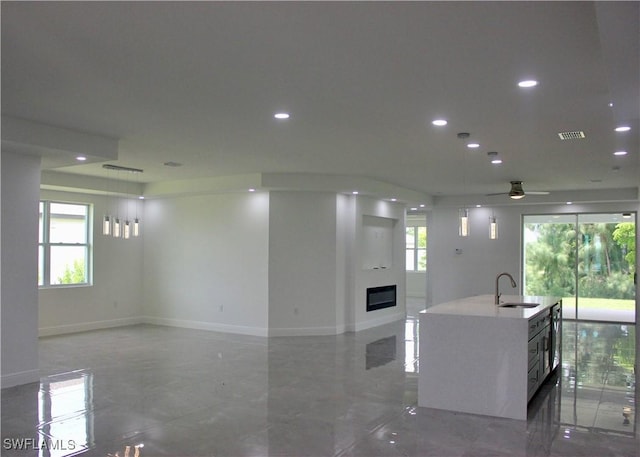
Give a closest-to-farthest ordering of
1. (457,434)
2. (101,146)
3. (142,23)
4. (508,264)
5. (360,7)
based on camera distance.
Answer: (360,7) < (142,23) < (457,434) < (101,146) < (508,264)

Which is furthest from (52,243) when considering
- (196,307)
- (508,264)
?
(508,264)

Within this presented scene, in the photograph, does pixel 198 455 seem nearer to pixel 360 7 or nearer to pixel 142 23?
pixel 142 23

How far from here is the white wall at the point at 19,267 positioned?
5.47 metres

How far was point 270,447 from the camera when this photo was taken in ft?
12.4

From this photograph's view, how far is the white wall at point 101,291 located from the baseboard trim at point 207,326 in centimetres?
44

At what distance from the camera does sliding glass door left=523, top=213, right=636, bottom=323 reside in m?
11.0

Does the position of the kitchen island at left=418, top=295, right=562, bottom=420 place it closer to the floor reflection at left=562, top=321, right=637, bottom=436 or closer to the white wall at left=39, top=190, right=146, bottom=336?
the floor reflection at left=562, top=321, right=637, bottom=436

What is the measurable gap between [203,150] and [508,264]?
8.13 m

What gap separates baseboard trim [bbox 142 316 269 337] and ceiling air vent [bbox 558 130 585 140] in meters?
5.42

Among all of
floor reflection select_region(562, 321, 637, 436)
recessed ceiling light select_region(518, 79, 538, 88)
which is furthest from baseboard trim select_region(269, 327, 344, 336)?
recessed ceiling light select_region(518, 79, 538, 88)

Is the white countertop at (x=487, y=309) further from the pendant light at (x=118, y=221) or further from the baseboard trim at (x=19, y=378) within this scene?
the pendant light at (x=118, y=221)

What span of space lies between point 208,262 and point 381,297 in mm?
3459

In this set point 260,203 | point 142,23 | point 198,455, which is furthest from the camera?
point 260,203

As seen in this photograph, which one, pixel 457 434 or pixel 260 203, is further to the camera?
pixel 260 203
